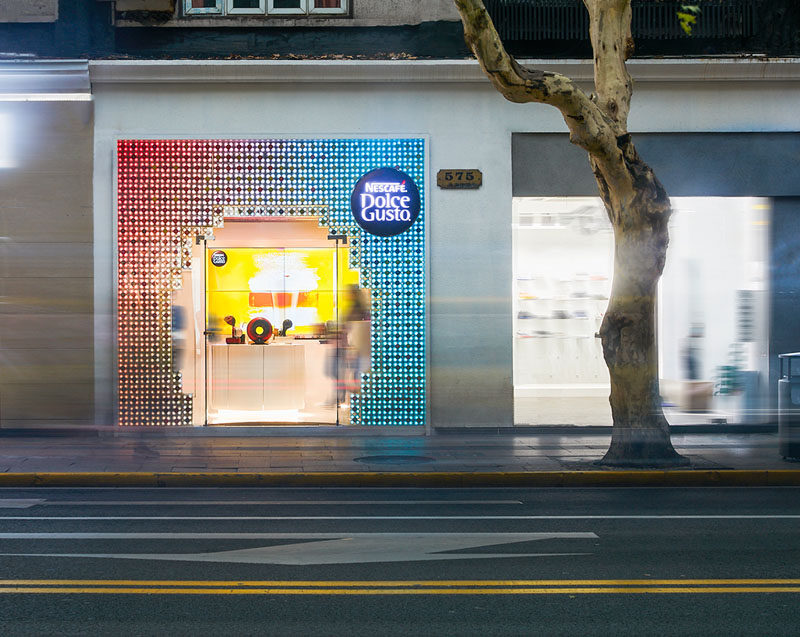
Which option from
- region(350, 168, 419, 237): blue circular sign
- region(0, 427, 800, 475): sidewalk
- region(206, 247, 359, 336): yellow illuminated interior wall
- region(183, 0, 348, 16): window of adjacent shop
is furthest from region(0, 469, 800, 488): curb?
region(183, 0, 348, 16): window of adjacent shop

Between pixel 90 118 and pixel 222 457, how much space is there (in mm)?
5810

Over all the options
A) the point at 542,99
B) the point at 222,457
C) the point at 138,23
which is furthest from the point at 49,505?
the point at 138,23

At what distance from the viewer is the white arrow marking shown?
7.23 metres

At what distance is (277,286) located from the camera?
1588cm

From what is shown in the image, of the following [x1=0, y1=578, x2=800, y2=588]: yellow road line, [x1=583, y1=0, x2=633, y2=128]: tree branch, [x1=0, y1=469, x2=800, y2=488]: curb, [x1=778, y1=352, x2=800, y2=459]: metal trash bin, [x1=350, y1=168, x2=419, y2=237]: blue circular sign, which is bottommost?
[x1=0, y1=469, x2=800, y2=488]: curb

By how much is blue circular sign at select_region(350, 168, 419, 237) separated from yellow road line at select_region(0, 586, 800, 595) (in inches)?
384

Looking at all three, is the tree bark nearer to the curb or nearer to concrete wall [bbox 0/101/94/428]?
the curb

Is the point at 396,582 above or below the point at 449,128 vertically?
below

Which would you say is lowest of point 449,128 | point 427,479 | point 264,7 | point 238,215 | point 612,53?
point 427,479

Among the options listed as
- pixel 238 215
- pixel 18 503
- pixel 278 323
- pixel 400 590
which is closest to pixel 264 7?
pixel 238 215

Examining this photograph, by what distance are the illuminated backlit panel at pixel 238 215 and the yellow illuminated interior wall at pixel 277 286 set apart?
44 cm

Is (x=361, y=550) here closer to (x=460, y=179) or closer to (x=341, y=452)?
(x=341, y=452)

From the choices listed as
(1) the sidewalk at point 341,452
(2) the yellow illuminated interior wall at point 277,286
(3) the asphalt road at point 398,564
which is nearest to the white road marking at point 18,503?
(3) the asphalt road at point 398,564

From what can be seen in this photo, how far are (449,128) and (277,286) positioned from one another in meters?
3.49
